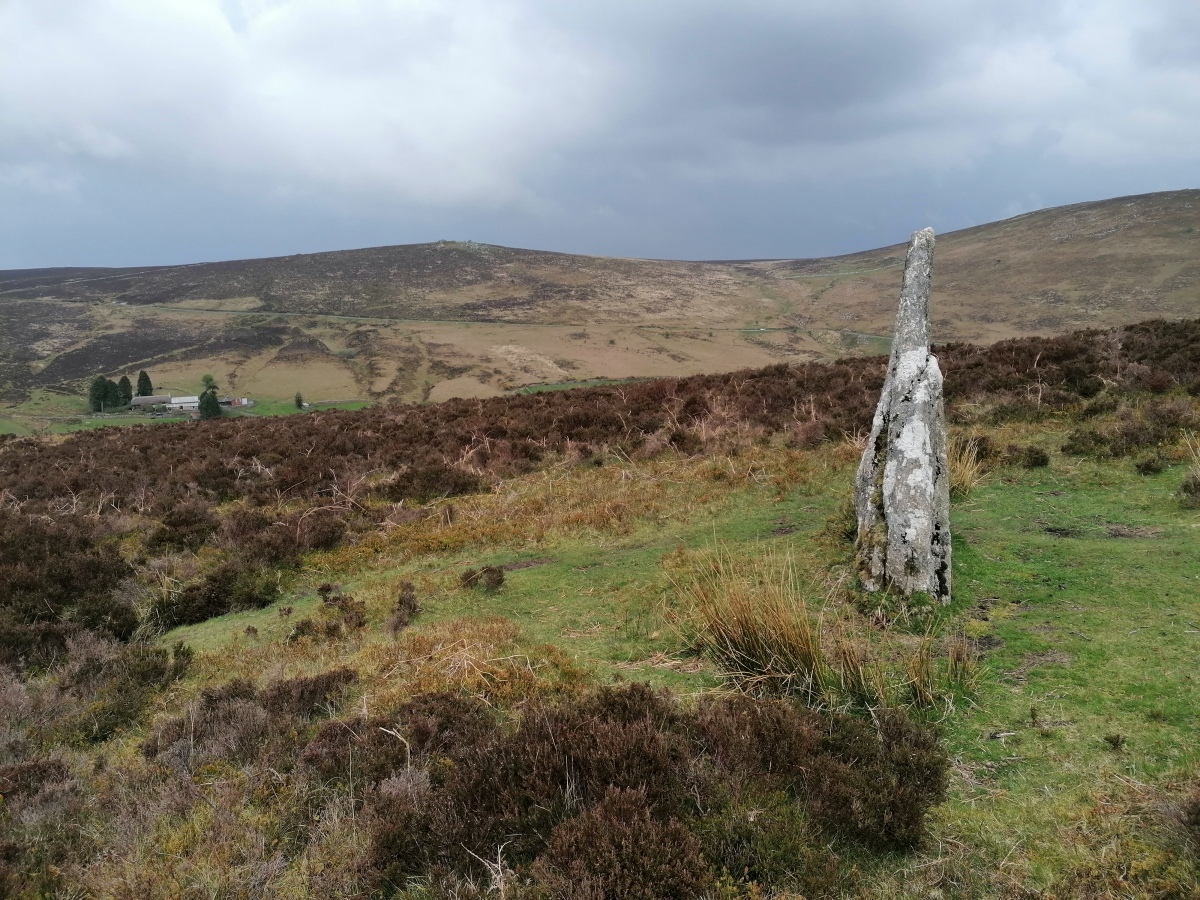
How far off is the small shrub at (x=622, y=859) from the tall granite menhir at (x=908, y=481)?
13.2 feet

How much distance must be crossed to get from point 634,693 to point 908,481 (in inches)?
142

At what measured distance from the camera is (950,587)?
618cm

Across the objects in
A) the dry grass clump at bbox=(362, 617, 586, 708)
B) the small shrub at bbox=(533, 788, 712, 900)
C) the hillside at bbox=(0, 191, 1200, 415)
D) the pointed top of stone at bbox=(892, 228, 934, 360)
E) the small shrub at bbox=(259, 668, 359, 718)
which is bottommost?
the small shrub at bbox=(259, 668, 359, 718)

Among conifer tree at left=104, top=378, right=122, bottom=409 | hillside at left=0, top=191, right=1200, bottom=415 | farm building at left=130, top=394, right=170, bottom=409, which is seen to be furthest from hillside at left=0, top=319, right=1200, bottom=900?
hillside at left=0, top=191, right=1200, bottom=415

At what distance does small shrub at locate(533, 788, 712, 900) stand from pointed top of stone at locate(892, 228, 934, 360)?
6344 millimetres

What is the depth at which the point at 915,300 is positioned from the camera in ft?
26.0

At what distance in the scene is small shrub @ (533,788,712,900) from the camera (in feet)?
9.57

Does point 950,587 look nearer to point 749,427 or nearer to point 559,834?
point 559,834

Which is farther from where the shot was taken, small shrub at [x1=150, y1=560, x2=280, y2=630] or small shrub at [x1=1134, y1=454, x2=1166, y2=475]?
small shrub at [x1=150, y1=560, x2=280, y2=630]

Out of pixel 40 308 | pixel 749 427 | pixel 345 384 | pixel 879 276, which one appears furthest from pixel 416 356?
pixel 879 276

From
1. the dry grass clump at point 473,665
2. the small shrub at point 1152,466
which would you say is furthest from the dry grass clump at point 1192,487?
the dry grass clump at point 473,665

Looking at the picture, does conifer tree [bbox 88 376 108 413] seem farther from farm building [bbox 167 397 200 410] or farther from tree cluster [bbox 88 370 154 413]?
farm building [bbox 167 397 200 410]

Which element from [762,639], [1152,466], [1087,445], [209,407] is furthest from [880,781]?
[209,407]

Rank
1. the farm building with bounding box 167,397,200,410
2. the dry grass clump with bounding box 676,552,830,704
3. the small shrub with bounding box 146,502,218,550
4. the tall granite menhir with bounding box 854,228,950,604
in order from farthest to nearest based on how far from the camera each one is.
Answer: the farm building with bounding box 167,397,200,410, the small shrub with bounding box 146,502,218,550, the tall granite menhir with bounding box 854,228,950,604, the dry grass clump with bounding box 676,552,830,704
